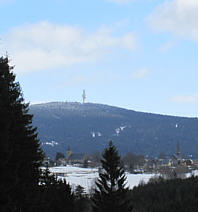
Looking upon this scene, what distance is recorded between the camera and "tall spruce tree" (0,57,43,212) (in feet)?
60.1


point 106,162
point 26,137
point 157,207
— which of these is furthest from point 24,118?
point 157,207

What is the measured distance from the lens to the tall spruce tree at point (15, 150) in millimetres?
18312

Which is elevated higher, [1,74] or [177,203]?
[1,74]

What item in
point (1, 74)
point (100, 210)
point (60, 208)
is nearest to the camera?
point (1, 74)

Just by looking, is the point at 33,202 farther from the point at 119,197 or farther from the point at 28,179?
the point at 119,197

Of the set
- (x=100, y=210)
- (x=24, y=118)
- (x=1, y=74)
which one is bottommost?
(x=100, y=210)

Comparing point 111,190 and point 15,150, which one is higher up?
point 15,150

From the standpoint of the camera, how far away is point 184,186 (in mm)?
145625

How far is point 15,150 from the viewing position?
20.8 m

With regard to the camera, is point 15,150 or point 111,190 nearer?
point 15,150

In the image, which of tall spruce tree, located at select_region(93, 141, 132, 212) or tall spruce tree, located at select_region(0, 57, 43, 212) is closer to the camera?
tall spruce tree, located at select_region(0, 57, 43, 212)

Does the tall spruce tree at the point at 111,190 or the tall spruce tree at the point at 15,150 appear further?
the tall spruce tree at the point at 111,190

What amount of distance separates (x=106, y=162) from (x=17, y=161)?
75.5 feet

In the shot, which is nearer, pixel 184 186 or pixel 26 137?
pixel 26 137
